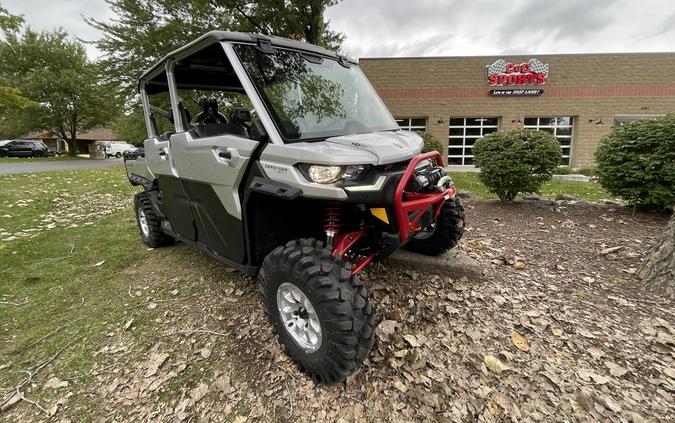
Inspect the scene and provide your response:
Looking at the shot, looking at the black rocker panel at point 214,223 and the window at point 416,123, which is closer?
the black rocker panel at point 214,223

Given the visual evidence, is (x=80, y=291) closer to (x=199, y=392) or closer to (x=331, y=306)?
(x=199, y=392)

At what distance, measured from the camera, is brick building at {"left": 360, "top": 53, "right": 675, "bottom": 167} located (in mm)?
16625

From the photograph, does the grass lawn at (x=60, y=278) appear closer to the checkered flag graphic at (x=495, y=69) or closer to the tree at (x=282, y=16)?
the tree at (x=282, y=16)

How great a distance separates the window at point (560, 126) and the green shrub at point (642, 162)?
13.5 meters

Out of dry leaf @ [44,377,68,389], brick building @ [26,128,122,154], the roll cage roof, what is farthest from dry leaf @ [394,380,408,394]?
brick building @ [26,128,122,154]

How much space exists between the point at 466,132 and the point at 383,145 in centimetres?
1718

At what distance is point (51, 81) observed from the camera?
26.5m

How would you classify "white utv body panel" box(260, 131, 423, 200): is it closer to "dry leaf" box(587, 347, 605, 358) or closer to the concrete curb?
the concrete curb

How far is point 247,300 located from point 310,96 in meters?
1.92

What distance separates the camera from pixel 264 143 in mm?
2182

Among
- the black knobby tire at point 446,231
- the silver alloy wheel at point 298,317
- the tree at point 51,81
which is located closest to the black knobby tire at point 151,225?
the silver alloy wheel at point 298,317

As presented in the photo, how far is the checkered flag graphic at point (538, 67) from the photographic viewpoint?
1680 centimetres

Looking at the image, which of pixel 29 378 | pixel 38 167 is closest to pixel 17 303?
pixel 29 378

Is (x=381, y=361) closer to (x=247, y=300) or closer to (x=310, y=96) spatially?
(x=247, y=300)
